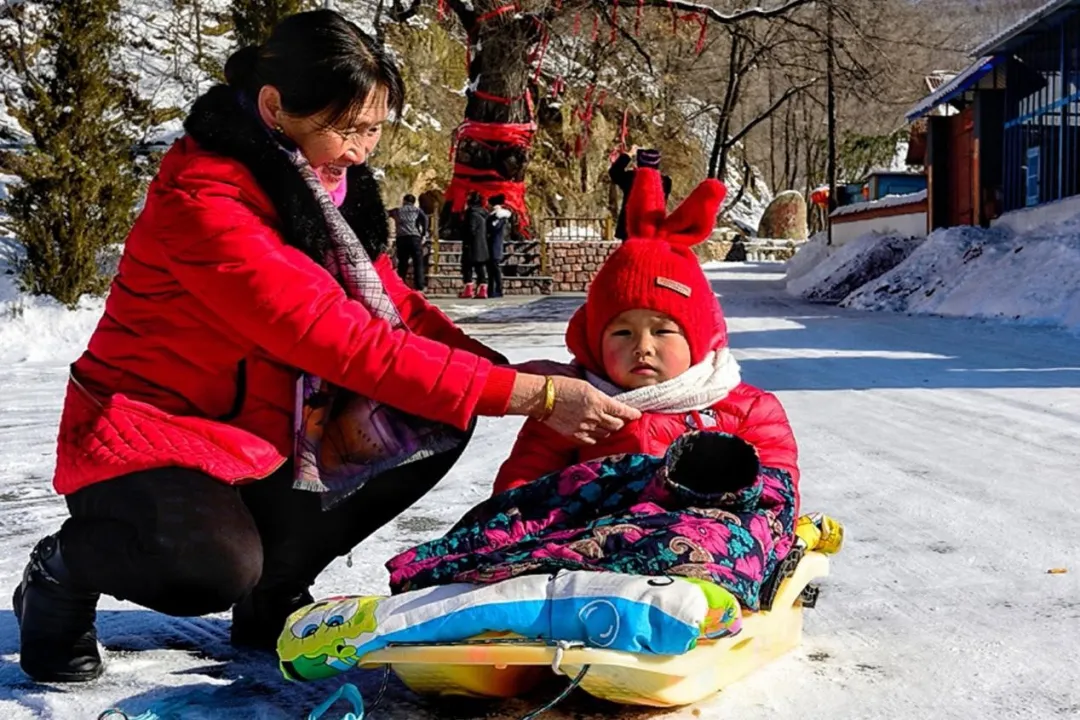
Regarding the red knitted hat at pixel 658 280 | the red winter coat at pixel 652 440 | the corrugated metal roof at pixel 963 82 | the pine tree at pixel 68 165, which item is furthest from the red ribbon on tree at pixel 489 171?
the red winter coat at pixel 652 440

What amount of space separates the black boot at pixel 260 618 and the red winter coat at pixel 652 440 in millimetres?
457

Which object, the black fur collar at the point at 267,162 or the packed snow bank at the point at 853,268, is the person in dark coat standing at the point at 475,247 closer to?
the packed snow bank at the point at 853,268

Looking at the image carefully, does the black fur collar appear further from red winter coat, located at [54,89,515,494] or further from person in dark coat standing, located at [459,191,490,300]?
person in dark coat standing, located at [459,191,490,300]

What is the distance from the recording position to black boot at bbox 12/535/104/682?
196cm

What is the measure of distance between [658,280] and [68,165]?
854cm

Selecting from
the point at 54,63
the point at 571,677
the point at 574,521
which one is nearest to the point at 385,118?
the point at 574,521

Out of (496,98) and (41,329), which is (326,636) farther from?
(496,98)

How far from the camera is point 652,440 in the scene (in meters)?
2.38

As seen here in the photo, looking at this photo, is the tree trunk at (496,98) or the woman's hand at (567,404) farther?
the tree trunk at (496,98)

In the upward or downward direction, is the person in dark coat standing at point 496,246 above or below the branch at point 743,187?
below

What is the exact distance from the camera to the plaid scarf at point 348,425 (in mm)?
2016

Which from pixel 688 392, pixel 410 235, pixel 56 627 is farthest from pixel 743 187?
pixel 56 627

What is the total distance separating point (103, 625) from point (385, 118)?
3.63 ft

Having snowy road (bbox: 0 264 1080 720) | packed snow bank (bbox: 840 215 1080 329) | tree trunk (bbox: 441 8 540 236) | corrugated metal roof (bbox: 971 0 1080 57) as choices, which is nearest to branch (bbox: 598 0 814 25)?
tree trunk (bbox: 441 8 540 236)
